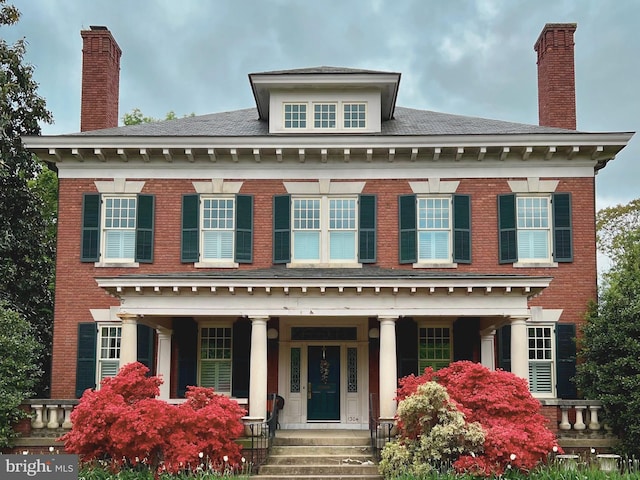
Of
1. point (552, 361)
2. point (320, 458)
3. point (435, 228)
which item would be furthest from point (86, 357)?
point (552, 361)

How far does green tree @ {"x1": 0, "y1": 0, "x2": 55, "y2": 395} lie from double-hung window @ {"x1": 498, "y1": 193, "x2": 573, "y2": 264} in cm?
1536

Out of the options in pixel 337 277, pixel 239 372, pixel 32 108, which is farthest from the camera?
pixel 32 108

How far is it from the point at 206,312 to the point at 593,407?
9329 millimetres

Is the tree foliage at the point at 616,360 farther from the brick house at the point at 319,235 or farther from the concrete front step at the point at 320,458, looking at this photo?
the concrete front step at the point at 320,458

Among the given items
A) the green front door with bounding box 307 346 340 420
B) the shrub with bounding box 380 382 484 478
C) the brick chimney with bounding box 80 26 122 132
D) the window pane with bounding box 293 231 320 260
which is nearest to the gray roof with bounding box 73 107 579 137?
the brick chimney with bounding box 80 26 122 132

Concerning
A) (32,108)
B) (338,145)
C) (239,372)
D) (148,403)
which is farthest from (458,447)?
(32,108)

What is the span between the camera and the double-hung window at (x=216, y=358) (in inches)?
858

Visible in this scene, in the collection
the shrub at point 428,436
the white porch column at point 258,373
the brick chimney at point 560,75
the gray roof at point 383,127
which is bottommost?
the shrub at point 428,436

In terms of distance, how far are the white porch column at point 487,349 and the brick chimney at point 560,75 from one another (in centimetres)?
682

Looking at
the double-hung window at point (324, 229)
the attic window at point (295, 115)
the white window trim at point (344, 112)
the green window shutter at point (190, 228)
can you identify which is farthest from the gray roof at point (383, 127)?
the double-hung window at point (324, 229)

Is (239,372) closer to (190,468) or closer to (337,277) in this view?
(337,277)

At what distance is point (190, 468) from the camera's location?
15.5 m

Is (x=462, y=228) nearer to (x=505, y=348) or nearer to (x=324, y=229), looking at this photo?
(x=505, y=348)

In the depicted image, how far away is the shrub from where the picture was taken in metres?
15.3
